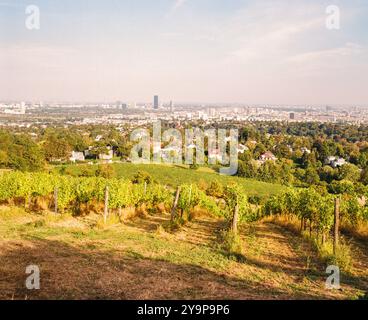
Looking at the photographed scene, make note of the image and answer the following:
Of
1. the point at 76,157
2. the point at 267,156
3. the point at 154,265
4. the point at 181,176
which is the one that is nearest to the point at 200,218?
the point at 154,265

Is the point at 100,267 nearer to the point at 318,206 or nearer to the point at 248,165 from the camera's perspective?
the point at 318,206

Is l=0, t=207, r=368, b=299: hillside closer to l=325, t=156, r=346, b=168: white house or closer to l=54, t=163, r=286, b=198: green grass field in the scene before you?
l=54, t=163, r=286, b=198: green grass field

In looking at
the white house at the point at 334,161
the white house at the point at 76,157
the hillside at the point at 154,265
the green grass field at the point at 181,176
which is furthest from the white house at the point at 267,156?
the hillside at the point at 154,265

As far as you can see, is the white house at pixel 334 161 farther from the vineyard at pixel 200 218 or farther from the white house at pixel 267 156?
the vineyard at pixel 200 218
